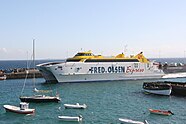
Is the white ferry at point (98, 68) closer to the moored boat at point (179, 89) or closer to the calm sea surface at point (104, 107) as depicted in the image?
the calm sea surface at point (104, 107)

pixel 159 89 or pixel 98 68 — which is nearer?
pixel 159 89

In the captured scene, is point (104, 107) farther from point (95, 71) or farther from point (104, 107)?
point (95, 71)

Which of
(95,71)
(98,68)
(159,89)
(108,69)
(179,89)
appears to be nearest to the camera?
(159,89)

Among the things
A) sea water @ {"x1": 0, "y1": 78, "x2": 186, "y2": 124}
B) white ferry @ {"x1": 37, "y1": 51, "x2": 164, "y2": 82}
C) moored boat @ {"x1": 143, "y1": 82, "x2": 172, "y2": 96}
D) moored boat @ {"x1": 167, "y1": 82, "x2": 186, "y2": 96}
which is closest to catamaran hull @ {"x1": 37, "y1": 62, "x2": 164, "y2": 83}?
white ferry @ {"x1": 37, "y1": 51, "x2": 164, "y2": 82}

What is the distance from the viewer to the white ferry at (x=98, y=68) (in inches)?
2665

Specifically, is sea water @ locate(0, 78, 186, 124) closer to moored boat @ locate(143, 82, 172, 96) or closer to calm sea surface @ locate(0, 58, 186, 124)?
calm sea surface @ locate(0, 58, 186, 124)

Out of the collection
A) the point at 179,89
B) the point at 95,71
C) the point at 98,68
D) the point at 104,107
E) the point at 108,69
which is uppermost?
the point at 98,68

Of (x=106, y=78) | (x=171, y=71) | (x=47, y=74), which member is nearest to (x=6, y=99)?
(x=47, y=74)

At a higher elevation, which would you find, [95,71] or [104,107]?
[95,71]

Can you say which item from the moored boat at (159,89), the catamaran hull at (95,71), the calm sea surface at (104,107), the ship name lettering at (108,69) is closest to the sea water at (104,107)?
the calm sea surface at (104,107)

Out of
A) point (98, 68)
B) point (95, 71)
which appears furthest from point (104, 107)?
point (98, 68)

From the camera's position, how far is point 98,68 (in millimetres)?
71062

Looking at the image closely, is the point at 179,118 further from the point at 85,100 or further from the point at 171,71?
the point at 171,71

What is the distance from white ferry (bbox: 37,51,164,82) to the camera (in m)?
67.7
